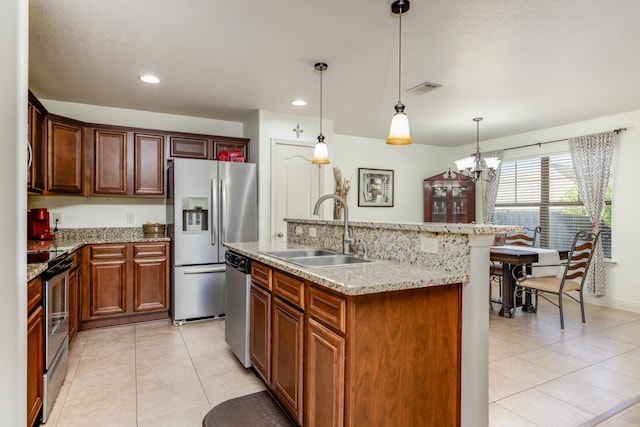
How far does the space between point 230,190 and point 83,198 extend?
1720 millimetres

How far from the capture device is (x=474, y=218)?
20.6 ft

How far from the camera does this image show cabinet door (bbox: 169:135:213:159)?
430cm

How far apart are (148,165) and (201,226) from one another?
0.97m

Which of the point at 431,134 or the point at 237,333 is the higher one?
the point at 431,134

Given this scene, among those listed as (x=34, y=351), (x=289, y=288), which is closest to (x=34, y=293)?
(x=34, y=351)

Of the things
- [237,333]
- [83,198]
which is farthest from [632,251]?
[83,198]

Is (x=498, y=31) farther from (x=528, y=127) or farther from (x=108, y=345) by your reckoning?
(x=108, y=345)

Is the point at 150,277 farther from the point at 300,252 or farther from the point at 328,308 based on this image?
the point at 328,308

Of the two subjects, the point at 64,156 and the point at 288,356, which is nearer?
the point at 288,356

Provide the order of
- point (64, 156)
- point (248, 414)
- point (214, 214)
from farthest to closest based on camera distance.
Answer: point (214, 214) → point (64, 156) → point (248, 414)

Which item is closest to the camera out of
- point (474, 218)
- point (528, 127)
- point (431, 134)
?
point (528, 127)

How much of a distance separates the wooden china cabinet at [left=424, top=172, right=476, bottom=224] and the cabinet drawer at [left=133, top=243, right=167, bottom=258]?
14.8ft

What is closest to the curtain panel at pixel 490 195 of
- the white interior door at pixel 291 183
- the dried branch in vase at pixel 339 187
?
the dried branch in vase at pixel 339 187

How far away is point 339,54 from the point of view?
9.36ft
